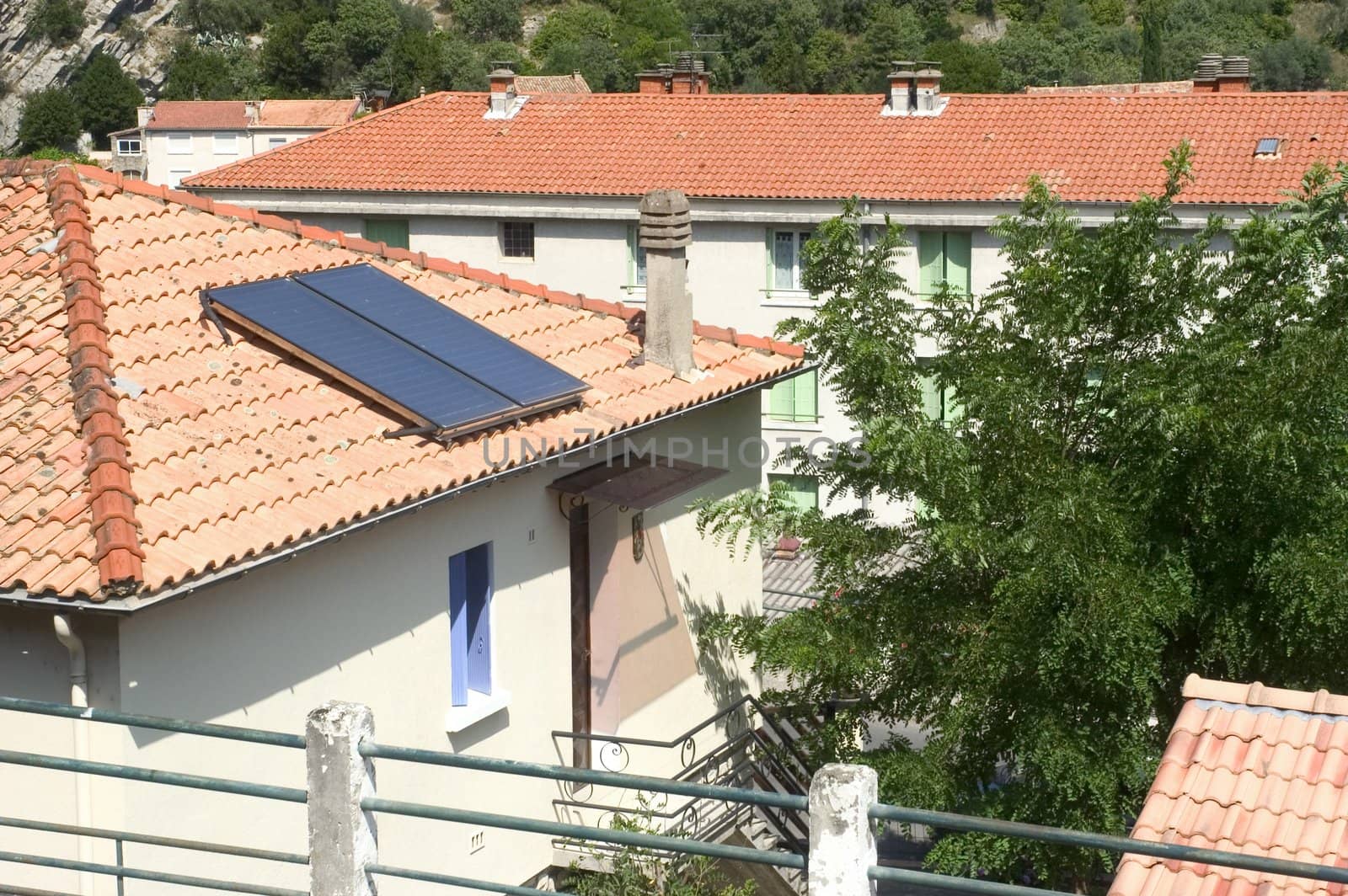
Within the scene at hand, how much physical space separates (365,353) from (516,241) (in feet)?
78.1

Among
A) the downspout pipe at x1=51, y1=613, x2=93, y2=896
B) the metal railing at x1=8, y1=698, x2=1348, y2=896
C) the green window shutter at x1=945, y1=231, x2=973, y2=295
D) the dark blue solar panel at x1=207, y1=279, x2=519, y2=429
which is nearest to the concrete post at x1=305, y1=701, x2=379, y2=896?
the metal railing at x1=8, y1=698, x2=1348, y2=896

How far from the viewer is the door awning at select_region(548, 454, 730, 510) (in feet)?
40.3

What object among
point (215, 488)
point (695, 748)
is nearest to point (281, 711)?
point (215, 488)

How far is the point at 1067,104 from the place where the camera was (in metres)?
33.6

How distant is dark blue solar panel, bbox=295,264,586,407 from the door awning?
0.69 meters

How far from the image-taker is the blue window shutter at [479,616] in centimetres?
1174

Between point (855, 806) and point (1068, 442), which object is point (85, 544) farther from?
point (1068, 442)

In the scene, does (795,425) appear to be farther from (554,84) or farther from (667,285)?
(554,84)

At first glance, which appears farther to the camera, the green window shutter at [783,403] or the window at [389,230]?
the window at [389,230]

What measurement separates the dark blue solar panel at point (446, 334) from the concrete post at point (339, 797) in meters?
5.97

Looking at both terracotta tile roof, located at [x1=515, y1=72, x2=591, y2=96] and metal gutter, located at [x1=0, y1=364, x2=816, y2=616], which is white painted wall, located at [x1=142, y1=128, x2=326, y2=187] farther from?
metal gutter, located at [x1=0, y1=364, x2=816, y2=616]

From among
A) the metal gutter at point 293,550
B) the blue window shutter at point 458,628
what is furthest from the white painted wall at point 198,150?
the blue window shutter at point 458,628

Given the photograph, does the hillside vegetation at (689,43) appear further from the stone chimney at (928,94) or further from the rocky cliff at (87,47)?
the stone chimney at (928,94)

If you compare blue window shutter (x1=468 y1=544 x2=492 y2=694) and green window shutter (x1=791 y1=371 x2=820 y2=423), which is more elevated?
blue window shutter (x1=468 y1=544 x2=492 y2=694)
